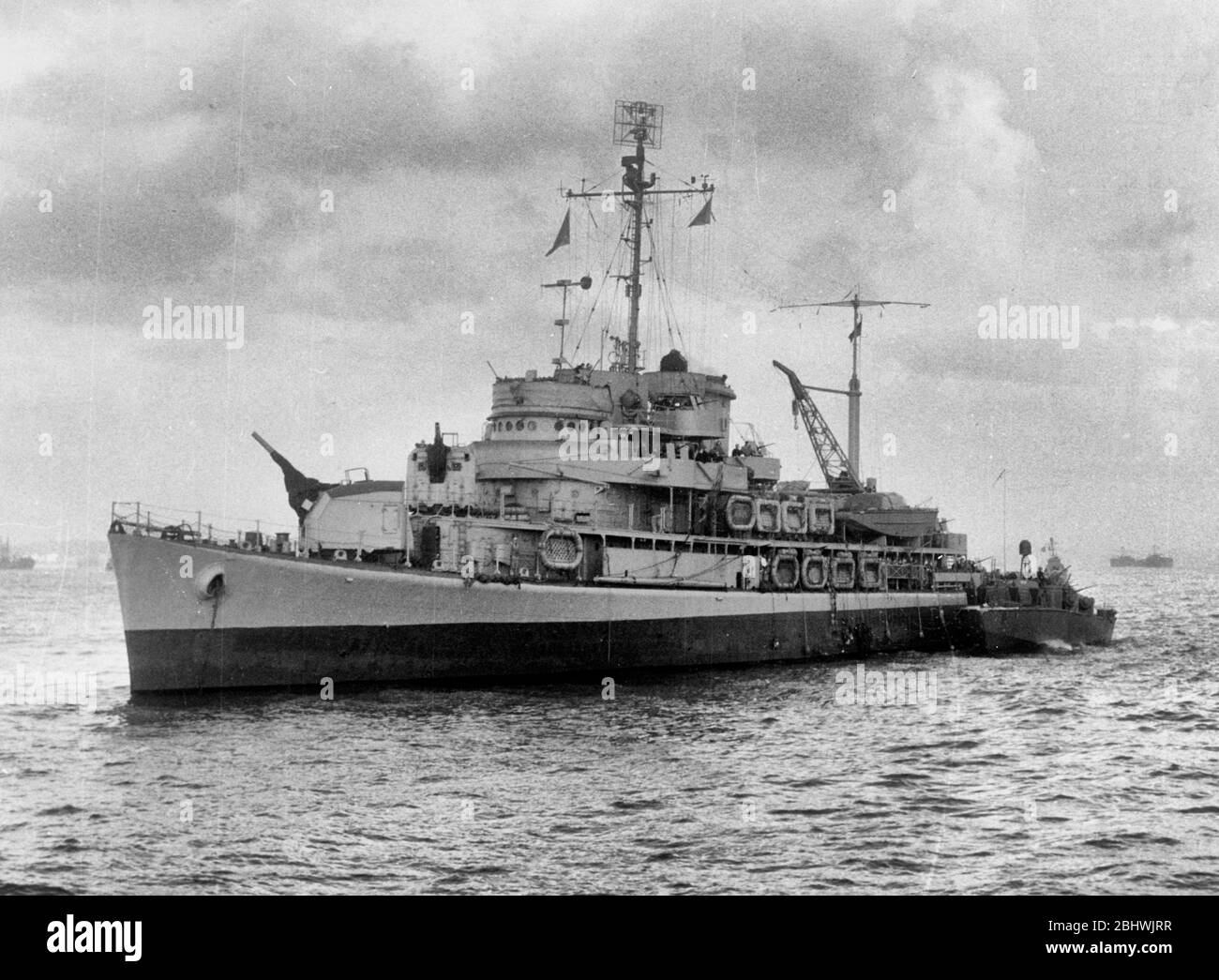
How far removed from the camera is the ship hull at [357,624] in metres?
27.9

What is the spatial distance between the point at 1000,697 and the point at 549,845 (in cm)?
1969

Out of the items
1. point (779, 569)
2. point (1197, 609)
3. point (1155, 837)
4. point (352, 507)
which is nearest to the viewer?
point (1155, 837)

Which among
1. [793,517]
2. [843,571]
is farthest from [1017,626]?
[793,517]

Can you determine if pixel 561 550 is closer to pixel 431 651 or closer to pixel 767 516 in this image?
pixel 431 651

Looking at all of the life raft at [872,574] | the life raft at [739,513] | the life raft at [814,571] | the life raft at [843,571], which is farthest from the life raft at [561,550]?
the life raft at [872,574]

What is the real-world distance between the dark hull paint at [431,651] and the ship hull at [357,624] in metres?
0.03

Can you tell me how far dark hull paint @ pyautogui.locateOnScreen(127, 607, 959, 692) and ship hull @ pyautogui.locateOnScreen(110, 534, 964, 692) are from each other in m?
0.03

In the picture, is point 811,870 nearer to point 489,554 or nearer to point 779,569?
point 489,554

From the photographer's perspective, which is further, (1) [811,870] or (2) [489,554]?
(2) [489,554]

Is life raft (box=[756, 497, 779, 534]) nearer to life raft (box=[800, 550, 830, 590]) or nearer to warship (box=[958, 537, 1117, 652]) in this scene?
life raft (box=[800, 550, 830, 590])

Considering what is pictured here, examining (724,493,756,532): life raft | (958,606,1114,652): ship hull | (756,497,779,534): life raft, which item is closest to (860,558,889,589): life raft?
(958,606,1114,652): ship hull

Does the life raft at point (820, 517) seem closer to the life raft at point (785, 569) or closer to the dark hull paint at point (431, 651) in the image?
the life raft at point (785, 569)
